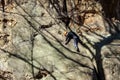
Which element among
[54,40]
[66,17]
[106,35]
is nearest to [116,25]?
[106,35]

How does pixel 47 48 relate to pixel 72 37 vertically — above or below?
below

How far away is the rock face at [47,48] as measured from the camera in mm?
7492

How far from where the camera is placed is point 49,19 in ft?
27.8

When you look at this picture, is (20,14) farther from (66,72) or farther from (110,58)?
(110,58)

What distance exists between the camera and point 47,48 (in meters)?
7.86

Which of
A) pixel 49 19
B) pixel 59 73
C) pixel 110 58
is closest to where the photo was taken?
pixel 59 73

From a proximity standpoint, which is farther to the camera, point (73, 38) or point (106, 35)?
point (106, 35)

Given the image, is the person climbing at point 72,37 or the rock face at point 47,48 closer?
the rock face at point 47,48

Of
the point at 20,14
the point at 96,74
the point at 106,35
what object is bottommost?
the point at 96,74

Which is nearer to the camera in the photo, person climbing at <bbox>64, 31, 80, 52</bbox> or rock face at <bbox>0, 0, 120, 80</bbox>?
rock face at <bbox>0, 0, 120, 80</bbox>

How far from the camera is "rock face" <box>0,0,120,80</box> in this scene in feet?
24.6

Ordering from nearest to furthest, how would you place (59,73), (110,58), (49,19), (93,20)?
(59,73)
(110,58)
(49,19)
(93,20)

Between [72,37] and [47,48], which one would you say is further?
[72,37]

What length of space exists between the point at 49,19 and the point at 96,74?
185 cm
